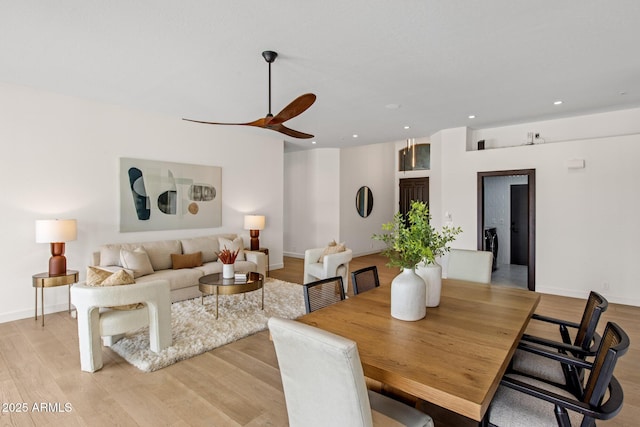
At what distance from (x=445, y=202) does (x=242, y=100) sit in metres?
4.25

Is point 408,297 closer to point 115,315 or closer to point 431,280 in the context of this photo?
point 431,280

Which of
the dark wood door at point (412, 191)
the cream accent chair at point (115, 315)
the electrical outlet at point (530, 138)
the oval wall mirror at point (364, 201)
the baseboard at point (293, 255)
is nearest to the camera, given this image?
the cream accent chair at point (115, 315)

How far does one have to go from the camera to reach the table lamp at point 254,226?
19.9ft

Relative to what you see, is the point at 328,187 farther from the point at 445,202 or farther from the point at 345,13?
the point at 345,13

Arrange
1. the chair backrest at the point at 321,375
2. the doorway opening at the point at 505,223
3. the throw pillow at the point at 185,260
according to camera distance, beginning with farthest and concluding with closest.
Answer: the doorway opening at the point at 505,223
the throw pillow at the point at 185,260
the chair backrest at the point at 321,375

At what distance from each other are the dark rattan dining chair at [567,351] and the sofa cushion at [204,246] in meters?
4.53

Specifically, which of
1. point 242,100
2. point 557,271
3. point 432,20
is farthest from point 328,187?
point 432,20

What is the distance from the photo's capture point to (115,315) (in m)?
2.84

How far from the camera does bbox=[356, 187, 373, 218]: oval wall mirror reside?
8.91 metres

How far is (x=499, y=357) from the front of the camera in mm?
1362

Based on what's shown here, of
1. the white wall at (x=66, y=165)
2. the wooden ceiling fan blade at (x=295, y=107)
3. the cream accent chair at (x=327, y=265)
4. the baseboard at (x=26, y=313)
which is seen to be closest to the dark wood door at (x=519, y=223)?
the cream accent chair at (x=327, y=265)

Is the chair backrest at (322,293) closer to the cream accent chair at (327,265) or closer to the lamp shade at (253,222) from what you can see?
the cream accent chair at (327,265)

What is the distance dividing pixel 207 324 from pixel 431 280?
2710mm

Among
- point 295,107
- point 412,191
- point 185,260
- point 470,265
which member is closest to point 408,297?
point 470,265
